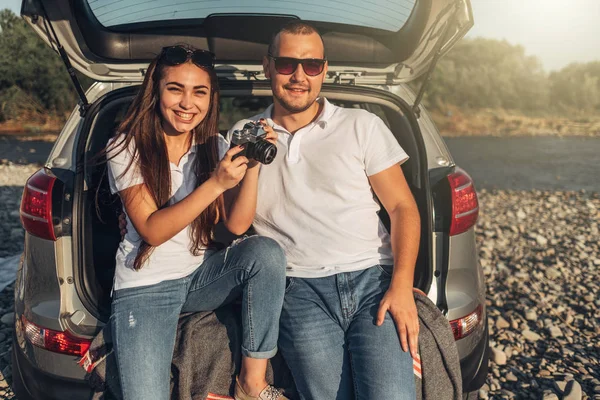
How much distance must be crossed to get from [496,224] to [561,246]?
3.12ft

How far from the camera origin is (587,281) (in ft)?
14.5

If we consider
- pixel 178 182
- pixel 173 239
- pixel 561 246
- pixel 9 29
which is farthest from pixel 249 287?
pixel 9 29

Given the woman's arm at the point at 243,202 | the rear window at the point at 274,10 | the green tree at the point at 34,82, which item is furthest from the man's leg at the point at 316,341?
the green tree at the point at 34,82

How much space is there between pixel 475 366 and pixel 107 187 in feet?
6.06

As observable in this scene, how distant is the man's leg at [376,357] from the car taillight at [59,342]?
1.05 m

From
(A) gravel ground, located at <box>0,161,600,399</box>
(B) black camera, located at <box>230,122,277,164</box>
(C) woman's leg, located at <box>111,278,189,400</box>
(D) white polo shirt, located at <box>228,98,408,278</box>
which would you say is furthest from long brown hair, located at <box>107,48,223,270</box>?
(A) gravel ground, located at <box>0,161,600,399</box>

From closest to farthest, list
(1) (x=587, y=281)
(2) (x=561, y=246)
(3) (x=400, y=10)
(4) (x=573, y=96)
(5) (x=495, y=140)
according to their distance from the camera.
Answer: (3) (x=400, y=10)
(1) (x=587, y=281)
(2) (x=561, y=246)
(5) (x=495, y=140)
(4) (x=573, y=96)

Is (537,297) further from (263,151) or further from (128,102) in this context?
(128,102)

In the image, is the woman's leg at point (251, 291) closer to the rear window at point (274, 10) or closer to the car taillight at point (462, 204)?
the car taillight at point (462, 204)

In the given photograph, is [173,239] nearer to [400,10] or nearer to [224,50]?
[224,50]

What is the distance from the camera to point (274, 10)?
9.01 feet

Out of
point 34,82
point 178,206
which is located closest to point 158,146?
point 178,206

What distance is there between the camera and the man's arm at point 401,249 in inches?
80.6

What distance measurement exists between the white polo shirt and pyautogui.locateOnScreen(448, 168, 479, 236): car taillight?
26cm
